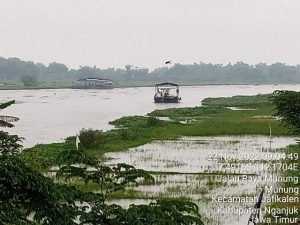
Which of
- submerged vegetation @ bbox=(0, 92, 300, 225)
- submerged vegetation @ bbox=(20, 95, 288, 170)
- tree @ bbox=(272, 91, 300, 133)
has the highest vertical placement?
tree @ bbox=(272, 91, 300, 133)

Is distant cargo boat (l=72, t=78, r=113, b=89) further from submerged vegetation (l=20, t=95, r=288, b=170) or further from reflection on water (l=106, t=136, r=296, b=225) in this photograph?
reflection on water (l=106, t=136, r=296, b=225)

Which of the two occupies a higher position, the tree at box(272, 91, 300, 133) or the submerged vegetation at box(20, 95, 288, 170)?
the tree at box(272, 91, 300, 133)

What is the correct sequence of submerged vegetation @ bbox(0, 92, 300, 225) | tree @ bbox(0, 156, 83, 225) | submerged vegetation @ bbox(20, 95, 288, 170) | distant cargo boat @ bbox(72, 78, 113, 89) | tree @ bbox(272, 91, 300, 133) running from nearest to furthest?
tree @ bbox(0, 156, 83, 225), submerged vegetation @ bbox(0, 92, 300, 225), tree @ bbox(272, 91, 300, 133), submerged vegetation @ bbox(20, 95, 288, 170), distant cargo boat @ bbox(72, 78, 113, 89)

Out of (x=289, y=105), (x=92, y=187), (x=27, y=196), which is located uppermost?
(x=289, y=105)

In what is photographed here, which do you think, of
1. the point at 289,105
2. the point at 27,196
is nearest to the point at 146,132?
the point at 289,105

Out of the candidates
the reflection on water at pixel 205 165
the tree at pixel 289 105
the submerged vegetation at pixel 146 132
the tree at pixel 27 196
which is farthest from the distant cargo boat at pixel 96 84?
the tree at pixel 27 196

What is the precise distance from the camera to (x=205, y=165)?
22.5 m

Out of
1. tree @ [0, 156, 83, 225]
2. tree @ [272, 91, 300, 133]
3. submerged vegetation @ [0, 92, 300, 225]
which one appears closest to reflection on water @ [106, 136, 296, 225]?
submerged vegetation @ [0, 92, 300, 225]

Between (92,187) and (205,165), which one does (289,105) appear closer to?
(92,187)

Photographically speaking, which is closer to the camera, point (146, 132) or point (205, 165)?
point (205, 165)

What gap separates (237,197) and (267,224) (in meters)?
3.95

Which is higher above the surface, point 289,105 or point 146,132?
point 289,105

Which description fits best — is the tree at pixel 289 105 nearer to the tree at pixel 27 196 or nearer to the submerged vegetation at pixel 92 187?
the submerged vegetation at pixel 92 187

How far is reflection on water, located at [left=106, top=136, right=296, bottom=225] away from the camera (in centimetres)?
1638
